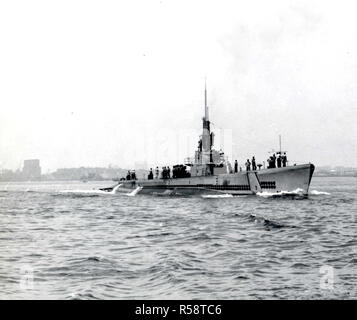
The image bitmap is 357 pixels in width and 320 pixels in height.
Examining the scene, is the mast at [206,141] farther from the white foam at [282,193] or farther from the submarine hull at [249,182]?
the white foam at [282,193]

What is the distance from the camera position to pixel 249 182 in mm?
43969

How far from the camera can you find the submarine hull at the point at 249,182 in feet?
136

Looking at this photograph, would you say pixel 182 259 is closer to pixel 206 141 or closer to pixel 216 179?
pixel 216 179

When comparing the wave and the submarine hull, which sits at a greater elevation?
the submarine hull

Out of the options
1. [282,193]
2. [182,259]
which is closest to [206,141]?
[282,193]

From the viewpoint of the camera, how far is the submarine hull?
136ft

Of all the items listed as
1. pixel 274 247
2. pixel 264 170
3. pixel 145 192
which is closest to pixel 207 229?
pixel 274 247

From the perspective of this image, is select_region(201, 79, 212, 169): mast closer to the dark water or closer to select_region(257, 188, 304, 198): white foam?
select_region(257, 188, 304, 198): white foam

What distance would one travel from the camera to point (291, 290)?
10289mm

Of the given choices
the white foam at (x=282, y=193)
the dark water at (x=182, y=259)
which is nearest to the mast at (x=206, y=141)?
the white foam at (x=282, y=193)

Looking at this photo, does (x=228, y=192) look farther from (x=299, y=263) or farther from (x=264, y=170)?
(x=299, y=263)

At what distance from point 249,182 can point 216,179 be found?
152 inches

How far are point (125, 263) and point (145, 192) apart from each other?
43.6 metres

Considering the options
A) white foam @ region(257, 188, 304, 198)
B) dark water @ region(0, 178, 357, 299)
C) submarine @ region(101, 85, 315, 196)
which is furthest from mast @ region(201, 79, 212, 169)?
dark water @ region(0, 178, 357, 299)
